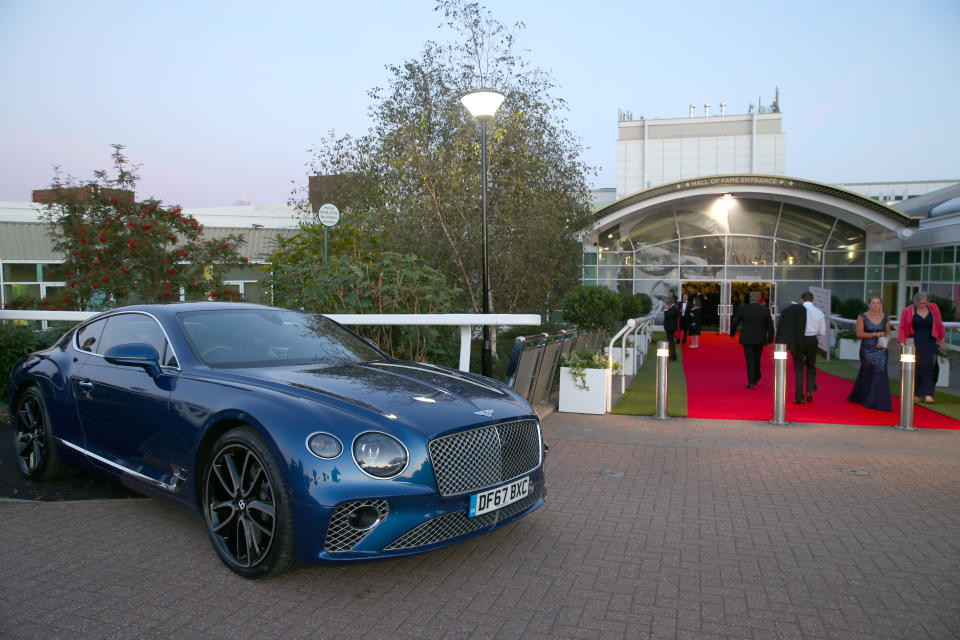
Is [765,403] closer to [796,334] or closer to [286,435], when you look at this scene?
[796,334]

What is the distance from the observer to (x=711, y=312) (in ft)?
98.9

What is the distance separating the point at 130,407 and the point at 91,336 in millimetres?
1233

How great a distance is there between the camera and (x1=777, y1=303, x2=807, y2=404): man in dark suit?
10445mm

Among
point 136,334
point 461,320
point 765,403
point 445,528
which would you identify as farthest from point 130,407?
point 765,403

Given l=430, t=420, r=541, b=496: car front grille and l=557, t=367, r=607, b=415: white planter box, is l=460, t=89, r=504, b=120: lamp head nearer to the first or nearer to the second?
l=557, t=367, r=607, b=415: white planter box

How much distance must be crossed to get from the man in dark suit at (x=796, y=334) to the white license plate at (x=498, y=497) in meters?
7.65

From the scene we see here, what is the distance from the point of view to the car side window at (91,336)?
528 centimetres

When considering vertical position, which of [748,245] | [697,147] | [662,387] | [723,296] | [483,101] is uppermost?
[697,147]

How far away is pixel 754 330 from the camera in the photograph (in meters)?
11.8

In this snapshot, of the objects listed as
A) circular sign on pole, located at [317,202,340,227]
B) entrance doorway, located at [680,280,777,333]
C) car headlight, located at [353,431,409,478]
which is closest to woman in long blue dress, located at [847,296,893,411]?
car headlight, located at [353,431,409,478]

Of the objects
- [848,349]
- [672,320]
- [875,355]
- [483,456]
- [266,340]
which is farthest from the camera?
[848,349]

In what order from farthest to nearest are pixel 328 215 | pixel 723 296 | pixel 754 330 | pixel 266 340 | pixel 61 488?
pixel 723 296, pixel 328 215, pixel 754 330, pixel 61 488, pixel 266 340

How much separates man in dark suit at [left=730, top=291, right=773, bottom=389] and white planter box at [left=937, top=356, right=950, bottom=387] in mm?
3054

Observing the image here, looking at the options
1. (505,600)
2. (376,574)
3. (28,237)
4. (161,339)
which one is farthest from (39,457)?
(28,237)
